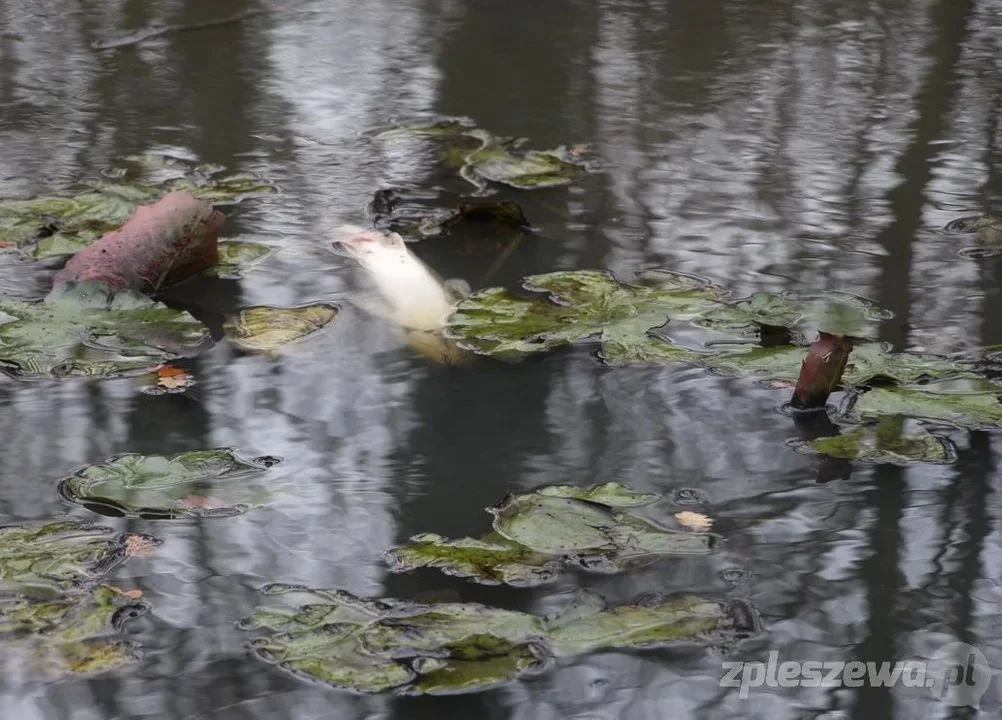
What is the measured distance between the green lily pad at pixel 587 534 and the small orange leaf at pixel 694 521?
3 centimetres

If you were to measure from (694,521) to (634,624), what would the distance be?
0.92ft

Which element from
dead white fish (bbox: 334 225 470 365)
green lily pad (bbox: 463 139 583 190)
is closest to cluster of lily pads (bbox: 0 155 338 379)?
dead white fish (bbox: 334 225 470 365)

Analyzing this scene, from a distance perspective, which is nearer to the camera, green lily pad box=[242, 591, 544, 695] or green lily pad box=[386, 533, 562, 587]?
Result: green lily pad box=[242, 591, 544, 695]

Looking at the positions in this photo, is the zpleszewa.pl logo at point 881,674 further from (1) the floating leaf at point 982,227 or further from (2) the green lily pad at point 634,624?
(1) the floating leaf at point 982,227

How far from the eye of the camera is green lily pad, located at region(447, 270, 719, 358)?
2.37m

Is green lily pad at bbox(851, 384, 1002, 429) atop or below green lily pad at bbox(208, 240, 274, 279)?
below

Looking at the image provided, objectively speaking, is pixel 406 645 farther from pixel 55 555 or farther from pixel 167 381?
pixel 167 381

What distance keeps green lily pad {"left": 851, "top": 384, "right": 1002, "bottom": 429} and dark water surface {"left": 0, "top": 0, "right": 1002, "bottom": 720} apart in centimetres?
4

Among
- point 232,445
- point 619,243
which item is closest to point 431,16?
point 619,243

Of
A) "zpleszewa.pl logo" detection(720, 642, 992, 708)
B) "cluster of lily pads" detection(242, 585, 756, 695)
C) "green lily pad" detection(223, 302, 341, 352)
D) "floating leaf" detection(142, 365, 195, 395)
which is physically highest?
"green lily pad" detection(223, 302, 341, 352)

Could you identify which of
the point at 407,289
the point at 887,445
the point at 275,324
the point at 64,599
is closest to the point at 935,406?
the point at 887,445

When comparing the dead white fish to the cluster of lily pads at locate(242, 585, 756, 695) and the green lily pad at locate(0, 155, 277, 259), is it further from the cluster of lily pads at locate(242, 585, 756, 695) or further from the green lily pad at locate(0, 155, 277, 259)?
the cluster of lily pads at locate(242, 585, 756, 695)

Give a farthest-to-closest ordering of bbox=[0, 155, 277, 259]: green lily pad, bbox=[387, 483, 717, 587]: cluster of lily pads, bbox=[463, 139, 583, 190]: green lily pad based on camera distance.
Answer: bbox=[463, 139, 583, 190]: green lily pad < bbox=[0, 155, 277, 259]: green lily pad < bbox=[387, 483, 717, 587]: cluster of lily pads

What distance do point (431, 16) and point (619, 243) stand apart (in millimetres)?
2240
